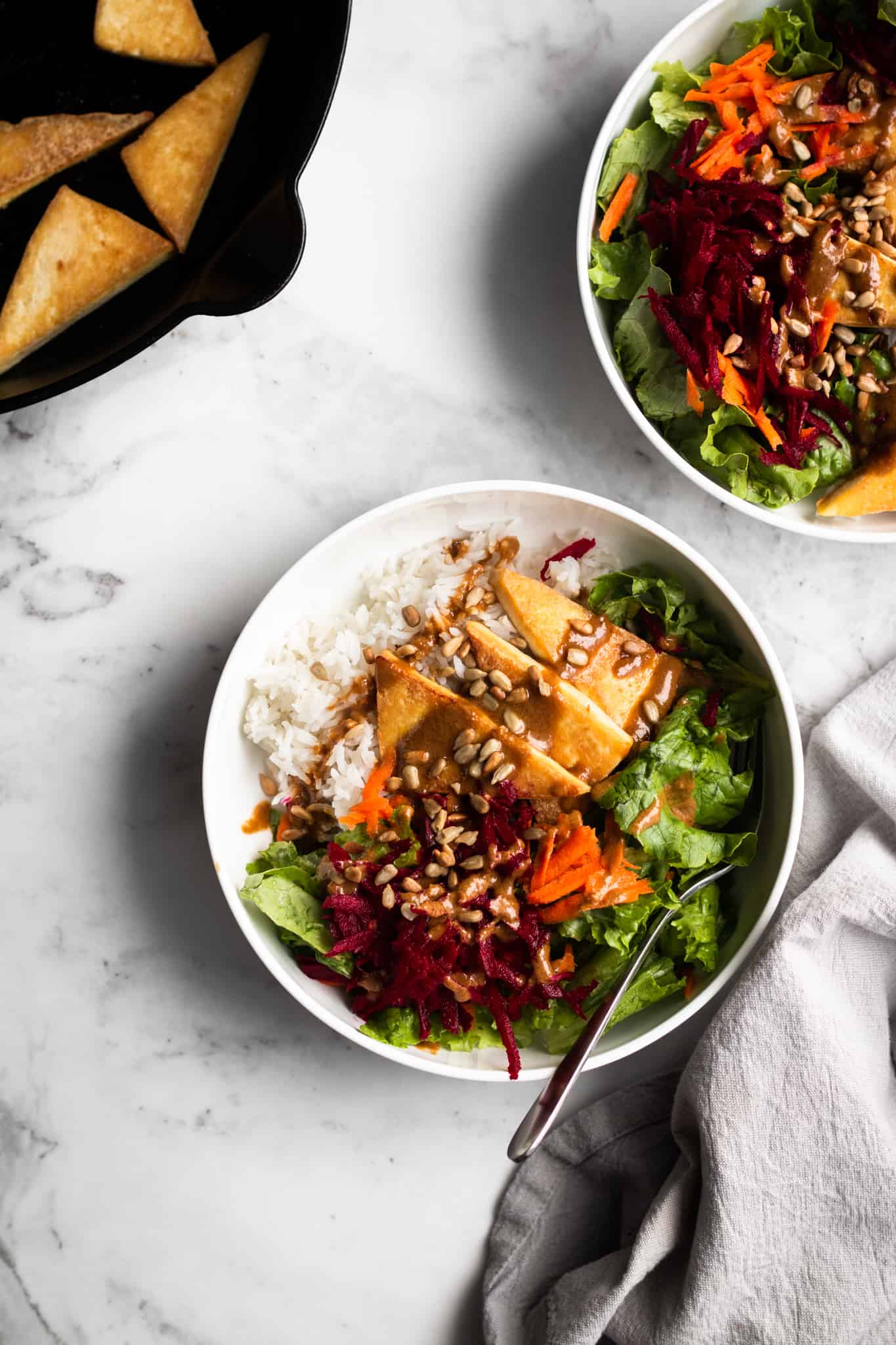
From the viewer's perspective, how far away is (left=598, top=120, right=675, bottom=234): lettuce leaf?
203 centimetres

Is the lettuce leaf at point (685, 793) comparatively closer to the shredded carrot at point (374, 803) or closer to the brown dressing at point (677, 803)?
the brown dressing at point (677, 803)

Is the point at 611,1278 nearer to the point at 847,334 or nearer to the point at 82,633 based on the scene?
the point at 82,633

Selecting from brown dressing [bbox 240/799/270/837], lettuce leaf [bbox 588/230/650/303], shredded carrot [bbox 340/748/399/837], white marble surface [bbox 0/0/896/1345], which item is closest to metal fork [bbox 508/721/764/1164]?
white marble surface [bbox 0/0/896/1345]

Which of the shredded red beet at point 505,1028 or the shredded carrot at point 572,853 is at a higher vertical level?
the shredded carrot at point 572,853

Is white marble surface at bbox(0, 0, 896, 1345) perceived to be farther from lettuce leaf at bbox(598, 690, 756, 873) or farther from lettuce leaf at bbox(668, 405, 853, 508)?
lettuce leaf at bbox(598, 690, 756, 873)

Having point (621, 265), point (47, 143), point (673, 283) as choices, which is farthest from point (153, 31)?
point (673, 283)

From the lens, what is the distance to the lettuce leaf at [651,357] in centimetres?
204

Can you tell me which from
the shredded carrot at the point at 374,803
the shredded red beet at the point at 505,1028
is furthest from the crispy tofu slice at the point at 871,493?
the shredded red beet at the point at 505,1028

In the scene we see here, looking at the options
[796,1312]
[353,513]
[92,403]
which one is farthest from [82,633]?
[796,1312]

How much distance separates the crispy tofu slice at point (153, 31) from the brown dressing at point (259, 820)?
160 cm

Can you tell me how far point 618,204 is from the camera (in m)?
2.06

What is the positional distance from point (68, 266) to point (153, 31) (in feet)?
1.70

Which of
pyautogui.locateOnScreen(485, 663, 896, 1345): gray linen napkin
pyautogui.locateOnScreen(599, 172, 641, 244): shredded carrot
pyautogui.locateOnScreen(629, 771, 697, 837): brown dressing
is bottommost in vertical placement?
pyautogui.locateOnScreen(485, 663, 896, 1345): gray linen napkin

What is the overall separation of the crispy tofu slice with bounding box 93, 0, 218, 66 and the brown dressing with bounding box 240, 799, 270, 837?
1604mm
